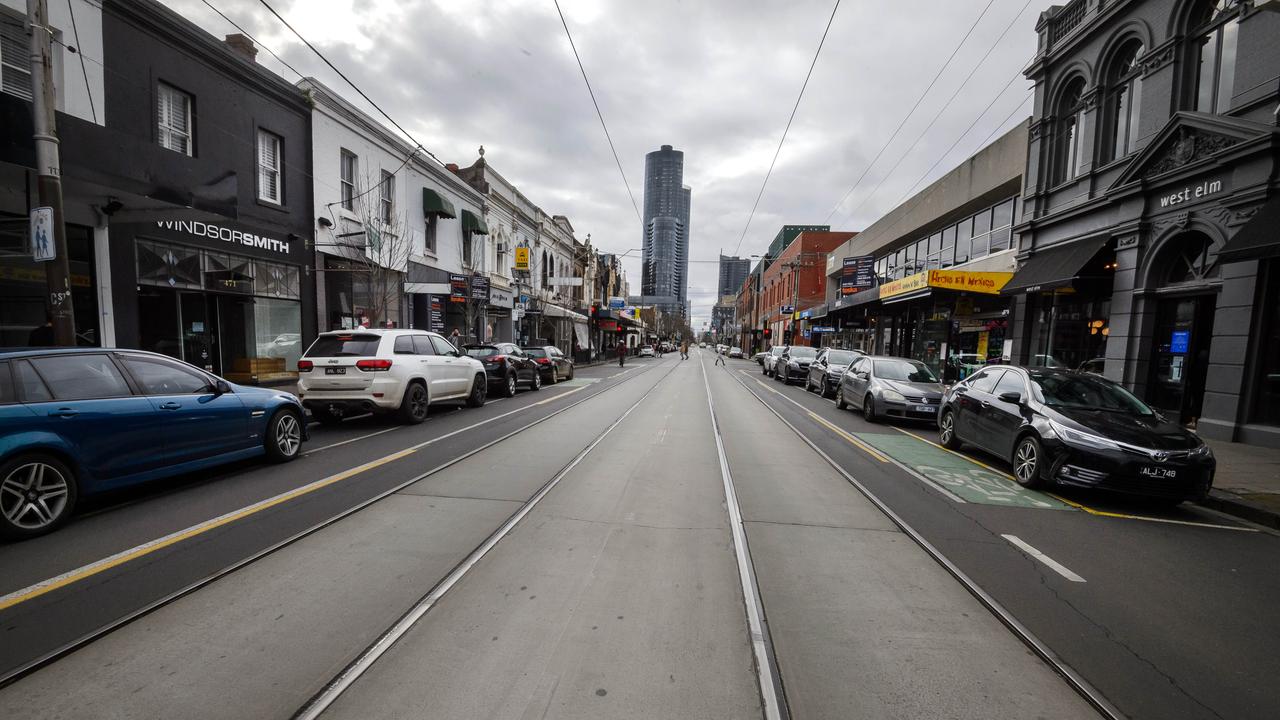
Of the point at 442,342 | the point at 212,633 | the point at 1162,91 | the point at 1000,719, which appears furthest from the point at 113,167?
the point at 1162,91

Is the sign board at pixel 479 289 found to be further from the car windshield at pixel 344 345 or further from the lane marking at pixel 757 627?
the lane marking at pixel 757 627

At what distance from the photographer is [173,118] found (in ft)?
40.7

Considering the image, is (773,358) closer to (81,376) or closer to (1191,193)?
(1191,193)

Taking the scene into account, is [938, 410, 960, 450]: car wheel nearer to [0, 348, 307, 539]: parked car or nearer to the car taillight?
the car taillight

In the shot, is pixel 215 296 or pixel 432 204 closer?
pixel 215 296

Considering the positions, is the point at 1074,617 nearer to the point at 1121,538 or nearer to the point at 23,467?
the point at 1121,538

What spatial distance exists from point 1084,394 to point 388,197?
20869 mm

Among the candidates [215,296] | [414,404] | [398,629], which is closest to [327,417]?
[414,404]

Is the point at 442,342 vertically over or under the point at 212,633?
over

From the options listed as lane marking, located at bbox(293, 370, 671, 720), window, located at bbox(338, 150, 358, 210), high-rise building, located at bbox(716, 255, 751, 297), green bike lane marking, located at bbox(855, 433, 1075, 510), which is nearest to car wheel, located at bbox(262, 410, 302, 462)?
lane marking, located at bbox(293, 370, 671, 720)

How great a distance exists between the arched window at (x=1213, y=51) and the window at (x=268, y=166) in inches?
857

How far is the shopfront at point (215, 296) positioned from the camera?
38.0ft

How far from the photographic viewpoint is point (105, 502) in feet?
17.2

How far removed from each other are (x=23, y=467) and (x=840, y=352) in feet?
61.9
